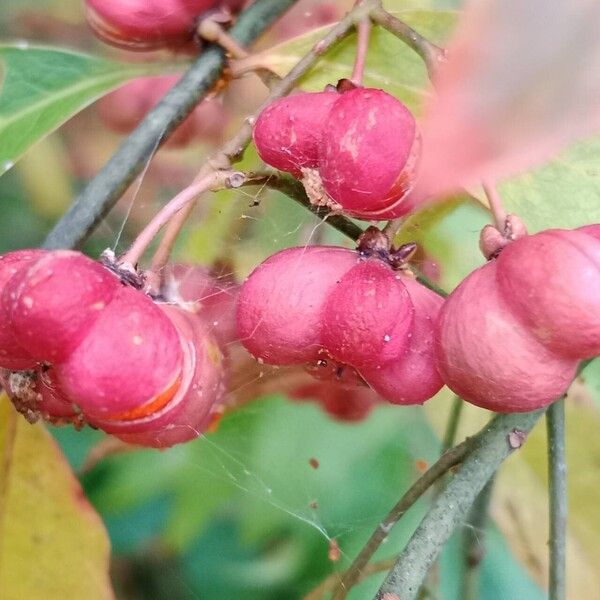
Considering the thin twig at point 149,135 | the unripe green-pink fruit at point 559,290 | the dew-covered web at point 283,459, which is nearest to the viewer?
the unripe green-pink fruit at point 559,290

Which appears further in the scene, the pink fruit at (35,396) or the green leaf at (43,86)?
the green leaf at (43,86)

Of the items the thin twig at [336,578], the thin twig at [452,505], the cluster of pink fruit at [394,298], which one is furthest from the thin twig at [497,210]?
the thin twig at [336,578]

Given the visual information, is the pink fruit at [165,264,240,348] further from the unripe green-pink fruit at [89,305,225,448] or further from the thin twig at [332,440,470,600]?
the thin twig at [332,440,470,600]

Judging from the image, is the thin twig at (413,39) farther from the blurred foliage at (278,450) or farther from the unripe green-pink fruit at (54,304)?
the unripe green-pink fruit at (54,304)

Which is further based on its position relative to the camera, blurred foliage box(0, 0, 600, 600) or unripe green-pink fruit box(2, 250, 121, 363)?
blurred foliage box(0, 0, 600, 600)

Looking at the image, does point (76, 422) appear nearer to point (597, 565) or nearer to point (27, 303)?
point (27, 303)

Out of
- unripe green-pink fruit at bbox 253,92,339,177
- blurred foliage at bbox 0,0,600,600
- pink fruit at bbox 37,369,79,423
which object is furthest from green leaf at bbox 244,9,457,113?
pink fruit at bbox 37,369,79,423

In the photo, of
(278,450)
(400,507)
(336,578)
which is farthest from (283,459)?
(400,507)
